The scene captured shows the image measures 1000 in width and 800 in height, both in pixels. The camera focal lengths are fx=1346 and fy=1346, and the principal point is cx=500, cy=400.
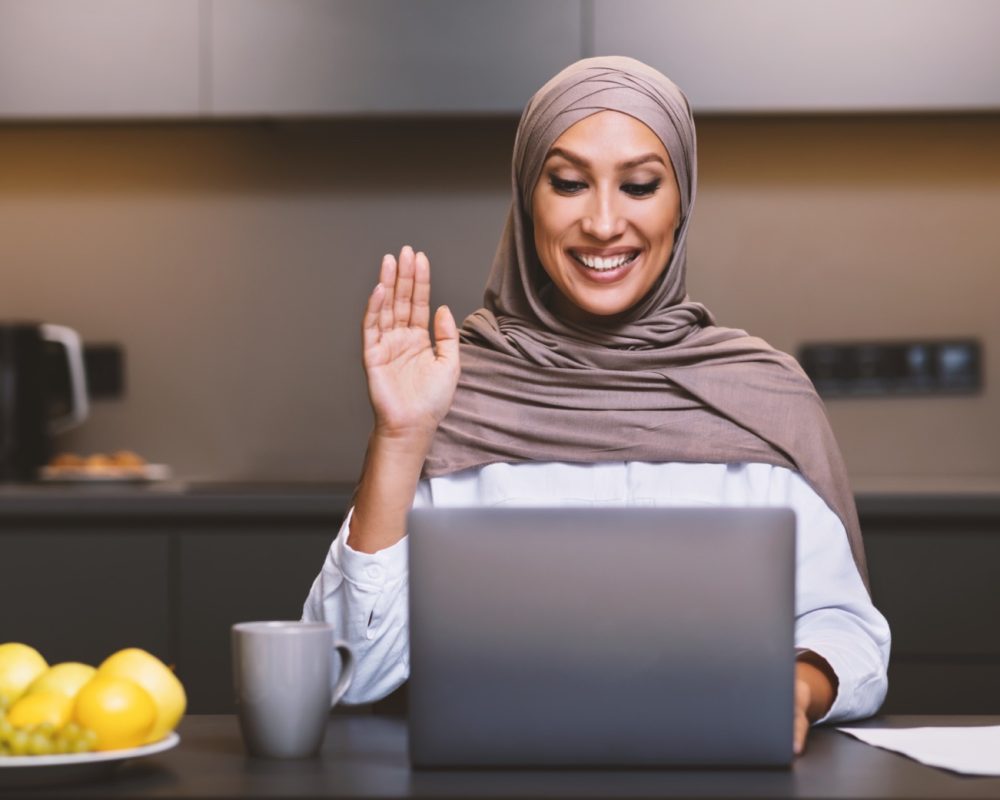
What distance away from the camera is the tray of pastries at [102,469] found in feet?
8.59

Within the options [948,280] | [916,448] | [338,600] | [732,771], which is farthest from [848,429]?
[732,771]

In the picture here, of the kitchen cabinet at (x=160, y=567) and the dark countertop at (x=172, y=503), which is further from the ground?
the dark countertop at (x=172, y=503)

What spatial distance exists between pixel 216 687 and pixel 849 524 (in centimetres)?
130

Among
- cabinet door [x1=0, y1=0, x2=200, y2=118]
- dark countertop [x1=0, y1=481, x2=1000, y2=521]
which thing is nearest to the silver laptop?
dark countertop [x1=0, y1=481, x2=1000, y2=521]

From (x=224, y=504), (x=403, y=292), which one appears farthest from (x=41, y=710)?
(x=224, y=504)

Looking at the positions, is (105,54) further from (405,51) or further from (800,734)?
(800,734)

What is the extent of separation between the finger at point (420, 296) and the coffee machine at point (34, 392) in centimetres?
161

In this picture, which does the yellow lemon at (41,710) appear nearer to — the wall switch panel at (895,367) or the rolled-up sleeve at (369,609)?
the rolled-up sleeve at (369,609)

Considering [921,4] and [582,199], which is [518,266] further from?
[921,4]

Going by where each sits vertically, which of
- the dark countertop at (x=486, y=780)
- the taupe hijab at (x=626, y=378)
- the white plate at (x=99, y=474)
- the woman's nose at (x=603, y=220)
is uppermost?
the woman's nose at (x=603, y=220)

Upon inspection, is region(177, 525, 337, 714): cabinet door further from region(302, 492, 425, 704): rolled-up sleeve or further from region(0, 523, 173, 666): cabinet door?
region(302, 492, 425, 704): rolled-up sleeve

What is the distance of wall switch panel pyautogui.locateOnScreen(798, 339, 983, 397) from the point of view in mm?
2881

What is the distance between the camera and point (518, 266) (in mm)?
1703


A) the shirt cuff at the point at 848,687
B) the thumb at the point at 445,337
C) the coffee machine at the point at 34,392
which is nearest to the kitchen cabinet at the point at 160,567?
the coffee machine at the point at 34,392
